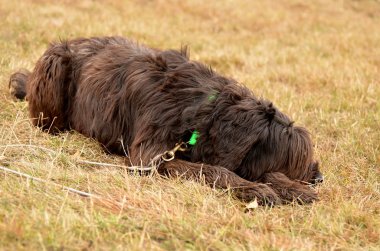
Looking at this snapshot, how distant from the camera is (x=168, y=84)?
Result: 15.9ft

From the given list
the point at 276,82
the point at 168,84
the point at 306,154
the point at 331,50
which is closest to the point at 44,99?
the point at 168,84

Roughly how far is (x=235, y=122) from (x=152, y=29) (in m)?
7.48

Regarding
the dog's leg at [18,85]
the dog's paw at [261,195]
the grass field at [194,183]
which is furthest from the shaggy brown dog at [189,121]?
the dog's leg at [18,85]

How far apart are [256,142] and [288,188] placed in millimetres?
429

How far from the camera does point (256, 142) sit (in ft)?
14.6

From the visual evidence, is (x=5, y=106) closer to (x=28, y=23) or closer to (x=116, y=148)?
(x=116, y=148)

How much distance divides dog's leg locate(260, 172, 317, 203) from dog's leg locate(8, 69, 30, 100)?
10.8 ft

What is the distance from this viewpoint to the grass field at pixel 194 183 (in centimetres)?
336

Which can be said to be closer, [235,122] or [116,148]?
[235,122]

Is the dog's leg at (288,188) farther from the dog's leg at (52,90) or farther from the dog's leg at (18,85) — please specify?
the dog's leg at (18,85)

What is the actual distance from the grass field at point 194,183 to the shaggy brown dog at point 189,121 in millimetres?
165

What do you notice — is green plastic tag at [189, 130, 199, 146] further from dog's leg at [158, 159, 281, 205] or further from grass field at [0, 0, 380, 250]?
grass field at [0, 0, 380, 250]

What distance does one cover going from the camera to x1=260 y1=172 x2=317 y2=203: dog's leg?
429 cm

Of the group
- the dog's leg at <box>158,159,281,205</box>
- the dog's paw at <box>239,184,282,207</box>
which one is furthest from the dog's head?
the dog's paw at <box>239,184,282,207</box>
